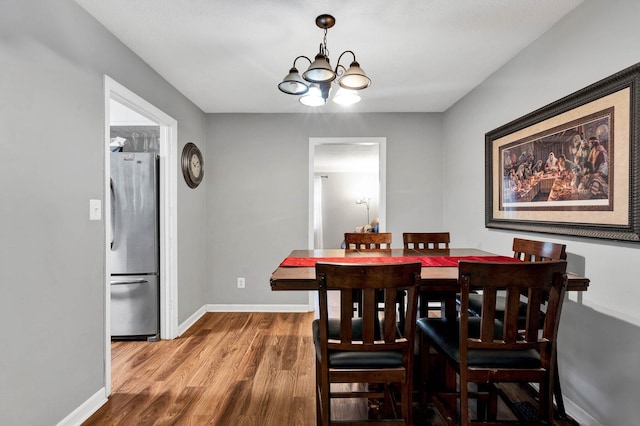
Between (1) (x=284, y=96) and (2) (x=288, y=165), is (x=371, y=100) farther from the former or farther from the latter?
(2) (x=288, y=165)

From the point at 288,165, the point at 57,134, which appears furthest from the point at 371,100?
the point at 57,134

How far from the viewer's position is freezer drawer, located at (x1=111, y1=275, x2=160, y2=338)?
315cm

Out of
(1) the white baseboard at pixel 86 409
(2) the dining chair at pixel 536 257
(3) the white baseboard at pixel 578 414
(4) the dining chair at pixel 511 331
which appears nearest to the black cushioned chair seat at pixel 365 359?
(4) the dining chair at pixel 511 331

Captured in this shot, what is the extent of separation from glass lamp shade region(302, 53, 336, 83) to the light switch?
1453mm

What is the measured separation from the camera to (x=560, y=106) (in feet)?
6.81

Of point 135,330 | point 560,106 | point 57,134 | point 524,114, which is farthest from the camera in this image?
point 135,330

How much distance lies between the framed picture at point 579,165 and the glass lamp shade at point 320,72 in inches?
55.0

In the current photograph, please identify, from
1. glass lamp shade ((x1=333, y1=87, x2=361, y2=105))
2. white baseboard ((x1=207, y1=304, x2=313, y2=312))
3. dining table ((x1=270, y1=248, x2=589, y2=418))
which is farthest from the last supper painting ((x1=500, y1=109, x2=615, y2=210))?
white baseboard ((x1=207, y1=304, x2=313, y2=312))

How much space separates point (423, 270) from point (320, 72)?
48.0 inches

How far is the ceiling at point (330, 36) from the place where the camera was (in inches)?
77.7

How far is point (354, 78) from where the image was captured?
6.30 feet

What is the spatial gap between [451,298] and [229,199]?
288 cm

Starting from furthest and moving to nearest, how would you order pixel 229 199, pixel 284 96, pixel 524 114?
pixel 229 199 < pixel 284 96 < pixel 524 114

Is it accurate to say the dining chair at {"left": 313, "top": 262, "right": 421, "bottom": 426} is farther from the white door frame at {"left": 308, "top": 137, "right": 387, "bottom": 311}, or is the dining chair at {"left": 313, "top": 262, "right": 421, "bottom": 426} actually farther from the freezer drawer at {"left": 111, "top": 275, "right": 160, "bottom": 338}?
the white door frame at {"left": 308, "top": 137, "right": 387, "bottom": 311}
